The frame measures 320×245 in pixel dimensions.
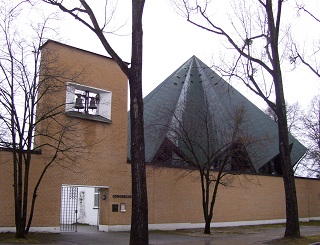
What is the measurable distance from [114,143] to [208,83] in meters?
17.3

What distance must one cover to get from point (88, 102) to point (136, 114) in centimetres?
1057

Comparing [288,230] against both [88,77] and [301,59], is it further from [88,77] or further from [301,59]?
[88,77]

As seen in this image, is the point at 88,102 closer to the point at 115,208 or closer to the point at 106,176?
the point at 106,176

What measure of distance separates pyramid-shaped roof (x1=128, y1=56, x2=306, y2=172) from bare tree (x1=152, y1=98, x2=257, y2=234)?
5.35 ft

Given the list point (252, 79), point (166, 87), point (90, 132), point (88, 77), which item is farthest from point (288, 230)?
point (166, 87)

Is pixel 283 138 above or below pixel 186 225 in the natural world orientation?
above

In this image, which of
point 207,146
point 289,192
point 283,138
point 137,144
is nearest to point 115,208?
point 207,146

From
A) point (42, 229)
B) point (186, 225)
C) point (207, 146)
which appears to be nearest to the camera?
point (42, 229)

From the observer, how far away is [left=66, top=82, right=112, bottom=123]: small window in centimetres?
2121

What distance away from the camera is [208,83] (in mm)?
38375

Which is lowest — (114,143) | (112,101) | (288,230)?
(288,230)

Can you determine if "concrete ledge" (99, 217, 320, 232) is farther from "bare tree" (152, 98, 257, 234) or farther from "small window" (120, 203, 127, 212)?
"bare tree" (152, 98, 257, 234)

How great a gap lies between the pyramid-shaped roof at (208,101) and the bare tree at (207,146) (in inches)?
64.2

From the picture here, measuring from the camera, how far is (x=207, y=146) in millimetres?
24250
